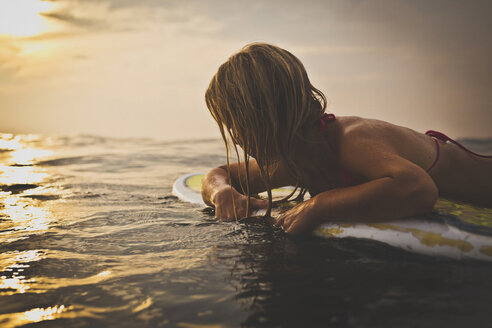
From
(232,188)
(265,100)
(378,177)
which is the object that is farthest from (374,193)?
(232,188)

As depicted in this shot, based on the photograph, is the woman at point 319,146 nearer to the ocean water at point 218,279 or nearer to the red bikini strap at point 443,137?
the red bikini strap at point 443,137

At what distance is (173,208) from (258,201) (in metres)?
0.98

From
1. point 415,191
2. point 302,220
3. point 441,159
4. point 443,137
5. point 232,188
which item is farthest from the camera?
point 232,188

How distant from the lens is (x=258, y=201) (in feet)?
7.98

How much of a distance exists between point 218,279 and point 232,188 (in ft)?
2.91

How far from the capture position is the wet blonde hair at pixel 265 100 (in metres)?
1.80

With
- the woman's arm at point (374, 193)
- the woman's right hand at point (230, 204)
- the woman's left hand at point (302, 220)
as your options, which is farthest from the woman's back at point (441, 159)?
the woman's right hand at point (230, 204)

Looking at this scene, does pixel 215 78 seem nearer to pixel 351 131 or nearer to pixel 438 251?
pixel 351 131

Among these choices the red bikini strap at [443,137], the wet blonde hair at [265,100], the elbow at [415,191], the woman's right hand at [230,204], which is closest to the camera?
the elbow at [415,191]

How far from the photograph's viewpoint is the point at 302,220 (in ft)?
6.33

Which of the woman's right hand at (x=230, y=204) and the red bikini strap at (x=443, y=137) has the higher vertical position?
the red bikini strap at (x=443, y=137)

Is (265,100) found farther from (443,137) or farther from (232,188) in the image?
(443,137)

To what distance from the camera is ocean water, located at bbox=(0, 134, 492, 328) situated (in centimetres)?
121

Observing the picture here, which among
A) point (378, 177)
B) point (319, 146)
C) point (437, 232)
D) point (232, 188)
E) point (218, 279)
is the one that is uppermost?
point (319, 146)
